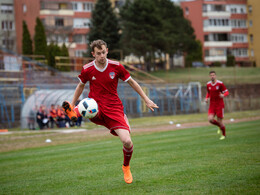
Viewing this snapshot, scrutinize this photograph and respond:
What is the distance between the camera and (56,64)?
52062mm

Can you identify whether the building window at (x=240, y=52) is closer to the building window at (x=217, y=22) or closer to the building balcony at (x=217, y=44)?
the building balcony at (x=217, y=44)

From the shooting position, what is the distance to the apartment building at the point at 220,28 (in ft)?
283

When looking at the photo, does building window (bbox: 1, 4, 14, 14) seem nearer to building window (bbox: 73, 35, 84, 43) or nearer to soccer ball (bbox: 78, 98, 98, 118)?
building window (bbox: 73, 35, 84, 43)

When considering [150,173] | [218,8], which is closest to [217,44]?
[218,8]

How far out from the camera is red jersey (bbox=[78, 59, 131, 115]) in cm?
854

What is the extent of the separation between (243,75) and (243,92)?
3288 mm

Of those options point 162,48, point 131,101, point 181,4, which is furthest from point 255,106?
point 181,4

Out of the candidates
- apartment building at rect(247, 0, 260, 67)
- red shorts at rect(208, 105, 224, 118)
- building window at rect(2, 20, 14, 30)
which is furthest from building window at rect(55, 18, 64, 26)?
red shorts at rect(208, 105, 224, 118)

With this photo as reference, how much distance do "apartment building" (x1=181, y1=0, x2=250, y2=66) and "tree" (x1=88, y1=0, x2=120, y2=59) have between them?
31.6 metres

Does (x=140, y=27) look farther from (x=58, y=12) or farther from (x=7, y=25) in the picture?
(x=7, y=25)

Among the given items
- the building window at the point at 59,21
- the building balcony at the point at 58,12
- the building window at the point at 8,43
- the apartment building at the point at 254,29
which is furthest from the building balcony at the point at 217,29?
the building window at the point at 8,43

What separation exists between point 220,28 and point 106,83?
80.9 m

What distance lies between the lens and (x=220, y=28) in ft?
283

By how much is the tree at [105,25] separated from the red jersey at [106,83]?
49.4m
